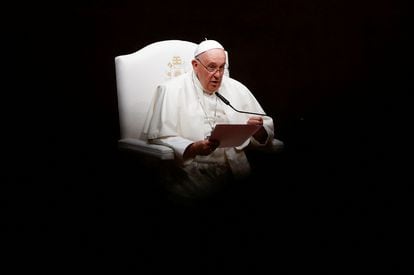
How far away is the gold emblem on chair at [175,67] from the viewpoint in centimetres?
230

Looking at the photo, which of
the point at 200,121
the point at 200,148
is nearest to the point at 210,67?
the point at 200,121

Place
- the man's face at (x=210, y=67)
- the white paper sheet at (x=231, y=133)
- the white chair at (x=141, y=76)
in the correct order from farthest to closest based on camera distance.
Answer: the white chair at (x=141, y=76), the man's face at (x=210, y=67), the white paper sheet at (x=231, y=133)

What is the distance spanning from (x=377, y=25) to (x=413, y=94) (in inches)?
15.6

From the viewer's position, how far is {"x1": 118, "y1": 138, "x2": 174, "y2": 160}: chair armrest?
1955 mm

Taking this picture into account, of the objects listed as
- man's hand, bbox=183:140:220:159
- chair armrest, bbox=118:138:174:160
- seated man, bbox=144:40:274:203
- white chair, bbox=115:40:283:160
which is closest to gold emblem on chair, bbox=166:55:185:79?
white chair, bbox=115:40:283:160

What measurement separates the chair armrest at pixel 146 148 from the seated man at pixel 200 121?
0.10 ft

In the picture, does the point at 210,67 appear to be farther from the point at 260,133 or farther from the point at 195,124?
the point at 260,133

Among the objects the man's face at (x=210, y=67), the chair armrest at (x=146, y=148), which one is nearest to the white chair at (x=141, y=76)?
the chair armrest at (x=146, y=148)

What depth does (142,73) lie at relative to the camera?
2.25 m

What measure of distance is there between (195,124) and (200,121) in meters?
0.02

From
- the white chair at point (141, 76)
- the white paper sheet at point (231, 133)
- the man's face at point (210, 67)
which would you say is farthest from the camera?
the white chair at point (141, 76)

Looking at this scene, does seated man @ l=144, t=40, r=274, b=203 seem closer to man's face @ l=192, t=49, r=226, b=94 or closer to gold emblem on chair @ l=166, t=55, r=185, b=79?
man's face @ l=192, t=49, r=226, b=94

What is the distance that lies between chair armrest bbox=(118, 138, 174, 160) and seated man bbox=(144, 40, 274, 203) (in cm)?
3

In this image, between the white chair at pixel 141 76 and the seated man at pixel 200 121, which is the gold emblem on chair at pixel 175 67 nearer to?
the white chair at pixel 141 76
